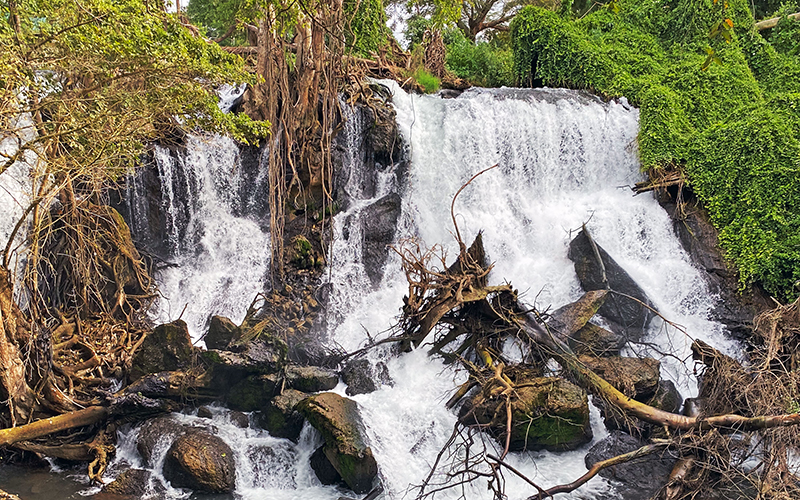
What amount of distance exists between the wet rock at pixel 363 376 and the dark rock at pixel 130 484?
102 inches

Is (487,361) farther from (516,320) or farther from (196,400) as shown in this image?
(196,400)

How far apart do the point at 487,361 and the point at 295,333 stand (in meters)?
4.24

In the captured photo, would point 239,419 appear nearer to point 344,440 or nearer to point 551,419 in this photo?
point 344,440

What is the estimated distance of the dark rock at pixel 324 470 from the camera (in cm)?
619

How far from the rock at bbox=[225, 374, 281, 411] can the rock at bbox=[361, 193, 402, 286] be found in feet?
9.98

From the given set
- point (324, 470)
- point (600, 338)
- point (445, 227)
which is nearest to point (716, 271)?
point (600, 338)

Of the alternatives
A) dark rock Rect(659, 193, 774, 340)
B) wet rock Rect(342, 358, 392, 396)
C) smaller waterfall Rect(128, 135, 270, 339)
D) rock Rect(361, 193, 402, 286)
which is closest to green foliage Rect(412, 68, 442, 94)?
rock Rect(361, 193, 402, 286)

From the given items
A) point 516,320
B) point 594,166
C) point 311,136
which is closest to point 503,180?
point 594,166

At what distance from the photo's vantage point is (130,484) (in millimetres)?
5957

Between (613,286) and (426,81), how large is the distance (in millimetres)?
6498

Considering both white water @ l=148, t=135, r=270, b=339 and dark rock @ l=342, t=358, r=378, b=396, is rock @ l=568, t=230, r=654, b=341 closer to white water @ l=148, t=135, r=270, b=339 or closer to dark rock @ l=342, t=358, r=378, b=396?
dark rock @ l=342, t=358, r=378, b=396

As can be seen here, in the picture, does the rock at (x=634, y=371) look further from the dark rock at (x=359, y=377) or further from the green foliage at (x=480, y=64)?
the green foliage at (x=480, y=64)

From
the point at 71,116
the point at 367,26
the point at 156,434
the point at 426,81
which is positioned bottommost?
the point at 156,434

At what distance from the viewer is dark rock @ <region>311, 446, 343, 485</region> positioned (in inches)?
244
